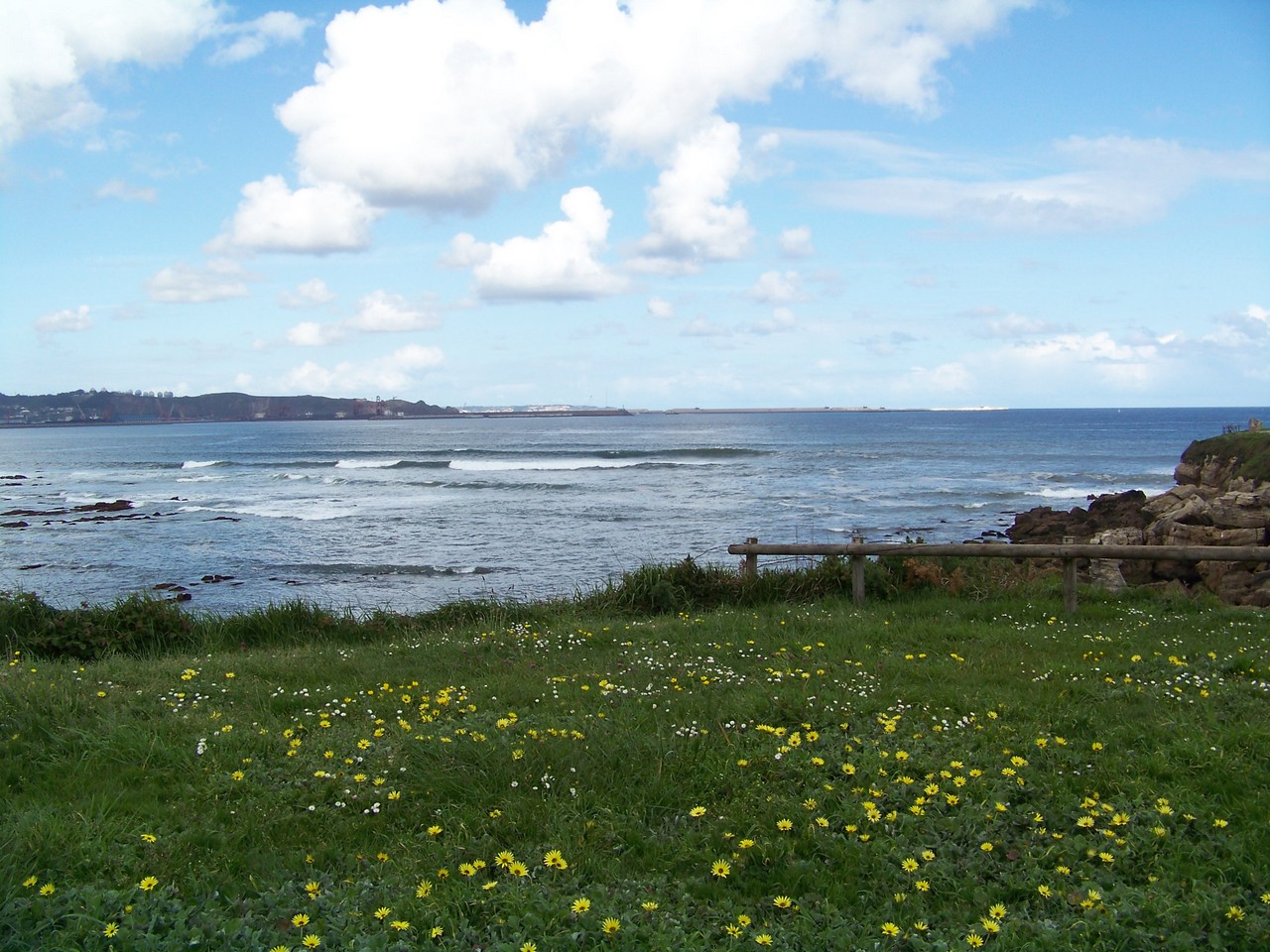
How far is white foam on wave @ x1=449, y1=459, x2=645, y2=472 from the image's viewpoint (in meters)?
61.9

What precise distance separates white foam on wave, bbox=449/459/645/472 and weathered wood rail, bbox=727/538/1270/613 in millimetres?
49300

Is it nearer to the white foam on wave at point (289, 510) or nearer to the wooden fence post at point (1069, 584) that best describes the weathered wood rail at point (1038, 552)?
the wooden fence post at point (1069, 584)

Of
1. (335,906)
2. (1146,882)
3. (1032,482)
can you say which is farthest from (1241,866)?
(1032,482)

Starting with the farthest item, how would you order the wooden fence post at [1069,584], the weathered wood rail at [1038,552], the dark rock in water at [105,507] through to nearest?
the dark rock in water at [105,507] < the wooden fence post at [1069,584] < the weathered wood rail at [1038,552]

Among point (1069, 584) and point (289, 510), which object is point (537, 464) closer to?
point (289, 510)

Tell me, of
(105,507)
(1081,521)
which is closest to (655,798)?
(1081,521)

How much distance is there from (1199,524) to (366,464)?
191 feet

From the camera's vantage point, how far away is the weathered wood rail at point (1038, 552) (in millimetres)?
9836

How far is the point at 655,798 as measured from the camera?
205 inches

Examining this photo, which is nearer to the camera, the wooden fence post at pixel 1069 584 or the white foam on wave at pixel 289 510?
the wooden fence post at pixel 1069 584

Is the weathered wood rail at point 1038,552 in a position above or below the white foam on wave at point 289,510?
above

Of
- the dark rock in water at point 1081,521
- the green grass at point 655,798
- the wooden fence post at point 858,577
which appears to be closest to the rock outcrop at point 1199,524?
the dark rock in water at point 1081,521

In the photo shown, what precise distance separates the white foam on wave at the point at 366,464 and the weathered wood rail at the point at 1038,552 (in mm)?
57006

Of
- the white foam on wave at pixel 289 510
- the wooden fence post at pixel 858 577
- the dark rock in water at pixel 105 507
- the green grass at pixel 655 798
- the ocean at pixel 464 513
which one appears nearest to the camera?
the green grass at pixel 655 798
